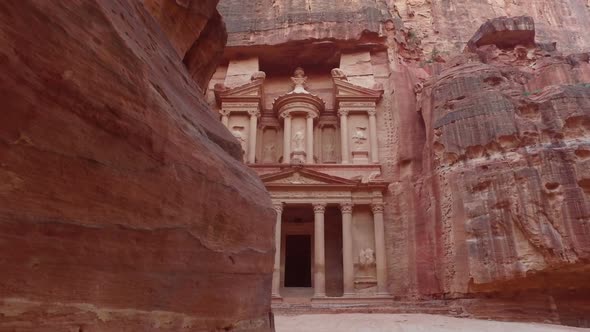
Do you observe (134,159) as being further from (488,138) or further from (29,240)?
(488,138)

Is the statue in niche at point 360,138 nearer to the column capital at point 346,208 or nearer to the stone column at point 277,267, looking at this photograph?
the column capital at point 346,208

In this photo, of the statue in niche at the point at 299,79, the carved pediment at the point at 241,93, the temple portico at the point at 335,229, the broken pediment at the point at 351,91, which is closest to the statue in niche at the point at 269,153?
the carved pediment at the point at 241,93

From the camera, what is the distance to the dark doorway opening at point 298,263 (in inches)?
969

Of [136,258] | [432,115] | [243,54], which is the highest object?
[243,54]

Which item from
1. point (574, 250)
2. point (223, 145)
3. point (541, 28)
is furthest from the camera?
point (541, 28)

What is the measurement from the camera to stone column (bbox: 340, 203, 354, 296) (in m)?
18.8

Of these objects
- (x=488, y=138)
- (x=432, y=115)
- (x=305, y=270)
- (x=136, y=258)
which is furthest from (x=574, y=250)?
(x=305, y=270)

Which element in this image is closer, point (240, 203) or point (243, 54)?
point (240, 203)

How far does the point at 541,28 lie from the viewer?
30.5m

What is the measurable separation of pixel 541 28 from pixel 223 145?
34.0 m

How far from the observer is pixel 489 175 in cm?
1334

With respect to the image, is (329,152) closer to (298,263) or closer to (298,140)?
(298,140)

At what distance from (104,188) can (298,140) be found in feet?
69.9

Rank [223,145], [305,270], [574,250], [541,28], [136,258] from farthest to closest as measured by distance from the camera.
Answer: [541,28]
[305,270]
[574,250]
[223,145]
[136,258]
